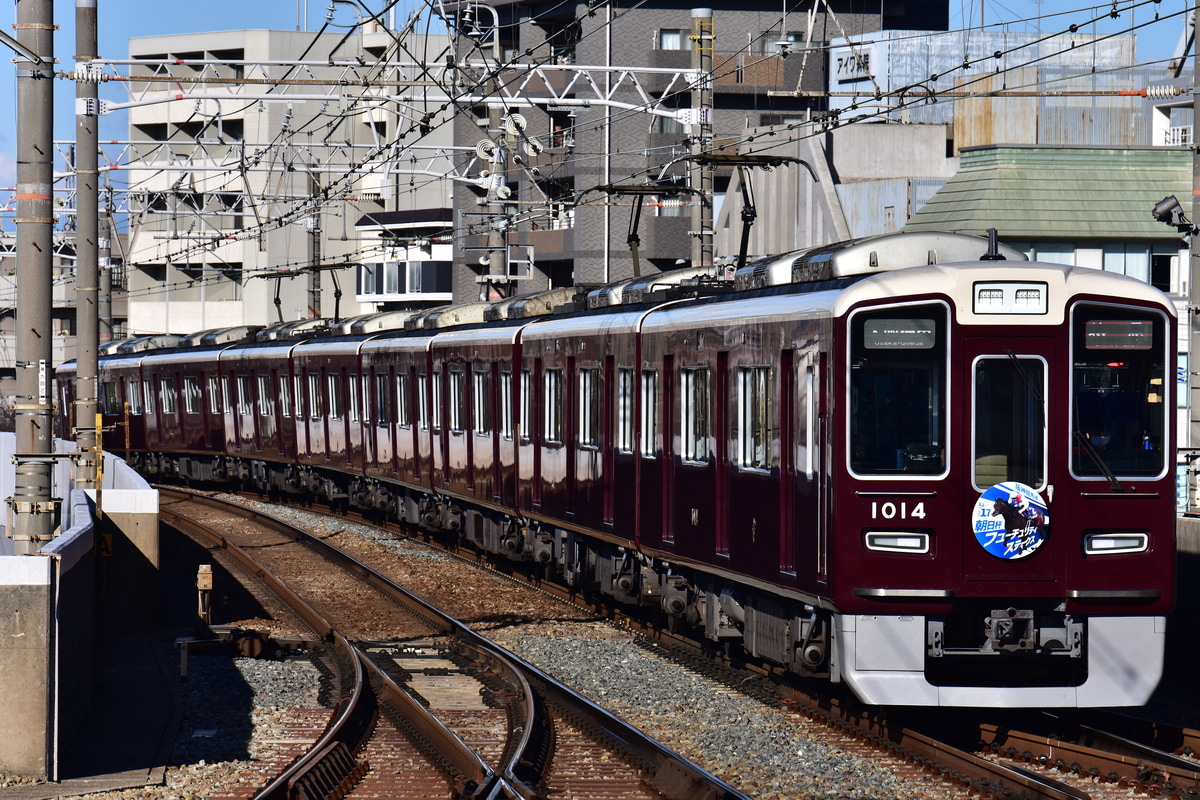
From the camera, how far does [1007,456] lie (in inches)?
378

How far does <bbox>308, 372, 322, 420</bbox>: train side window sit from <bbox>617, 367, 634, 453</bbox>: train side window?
566 inches

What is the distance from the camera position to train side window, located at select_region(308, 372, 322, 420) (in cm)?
2811

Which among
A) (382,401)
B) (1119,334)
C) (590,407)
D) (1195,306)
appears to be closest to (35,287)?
(590,407)

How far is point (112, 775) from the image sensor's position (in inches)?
353

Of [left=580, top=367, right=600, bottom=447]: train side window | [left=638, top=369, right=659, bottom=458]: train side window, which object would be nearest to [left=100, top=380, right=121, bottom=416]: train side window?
[left=580, top=367, right=600, bottom=447]: train side window

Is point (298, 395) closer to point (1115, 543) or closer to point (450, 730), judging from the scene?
point (450, 730)

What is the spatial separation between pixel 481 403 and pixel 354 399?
6924 mm

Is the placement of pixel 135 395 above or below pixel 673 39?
below

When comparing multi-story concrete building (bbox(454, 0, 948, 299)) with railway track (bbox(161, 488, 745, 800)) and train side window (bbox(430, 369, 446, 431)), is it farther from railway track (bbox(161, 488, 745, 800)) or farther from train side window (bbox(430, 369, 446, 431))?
railway track (bbox(161, 488, 745, 800))

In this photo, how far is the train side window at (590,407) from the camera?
49.4ft

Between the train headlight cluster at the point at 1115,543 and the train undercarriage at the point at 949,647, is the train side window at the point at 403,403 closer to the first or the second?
the train undercarriage at the point at 949,647

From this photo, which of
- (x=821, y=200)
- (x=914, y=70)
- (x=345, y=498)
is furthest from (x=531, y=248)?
(x=345, y=498)

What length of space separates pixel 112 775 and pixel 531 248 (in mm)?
43081

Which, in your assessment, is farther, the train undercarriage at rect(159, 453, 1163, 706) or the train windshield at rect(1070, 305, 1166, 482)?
the train windshield at rect(1070, 305, 1166, 482)
